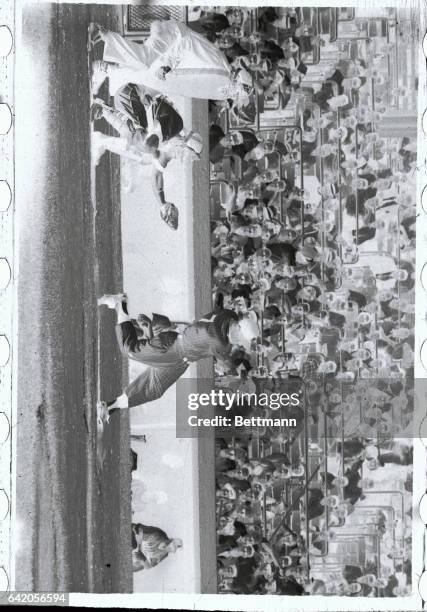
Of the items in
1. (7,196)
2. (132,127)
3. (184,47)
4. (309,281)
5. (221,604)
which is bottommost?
(221,604)

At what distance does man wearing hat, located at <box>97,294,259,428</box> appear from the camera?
5027mm

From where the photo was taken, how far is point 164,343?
5035 mm

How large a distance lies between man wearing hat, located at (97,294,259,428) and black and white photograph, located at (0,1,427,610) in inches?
0.4

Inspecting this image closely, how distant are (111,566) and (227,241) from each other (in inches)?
70.5

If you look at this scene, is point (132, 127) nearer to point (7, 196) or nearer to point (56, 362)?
point (7, 196)

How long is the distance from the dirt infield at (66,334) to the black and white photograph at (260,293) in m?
0.02

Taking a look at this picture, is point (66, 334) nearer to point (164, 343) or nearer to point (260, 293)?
point (164, 343)

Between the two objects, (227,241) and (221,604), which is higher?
(227,241)

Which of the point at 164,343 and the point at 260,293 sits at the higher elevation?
the point at 260,293

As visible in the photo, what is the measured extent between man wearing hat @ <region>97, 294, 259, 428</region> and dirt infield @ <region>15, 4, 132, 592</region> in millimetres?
71

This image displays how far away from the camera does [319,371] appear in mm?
5039

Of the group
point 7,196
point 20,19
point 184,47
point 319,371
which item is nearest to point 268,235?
point 319,371

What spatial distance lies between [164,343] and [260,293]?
558 mm

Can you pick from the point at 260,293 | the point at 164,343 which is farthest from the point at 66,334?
the point at 260,293
